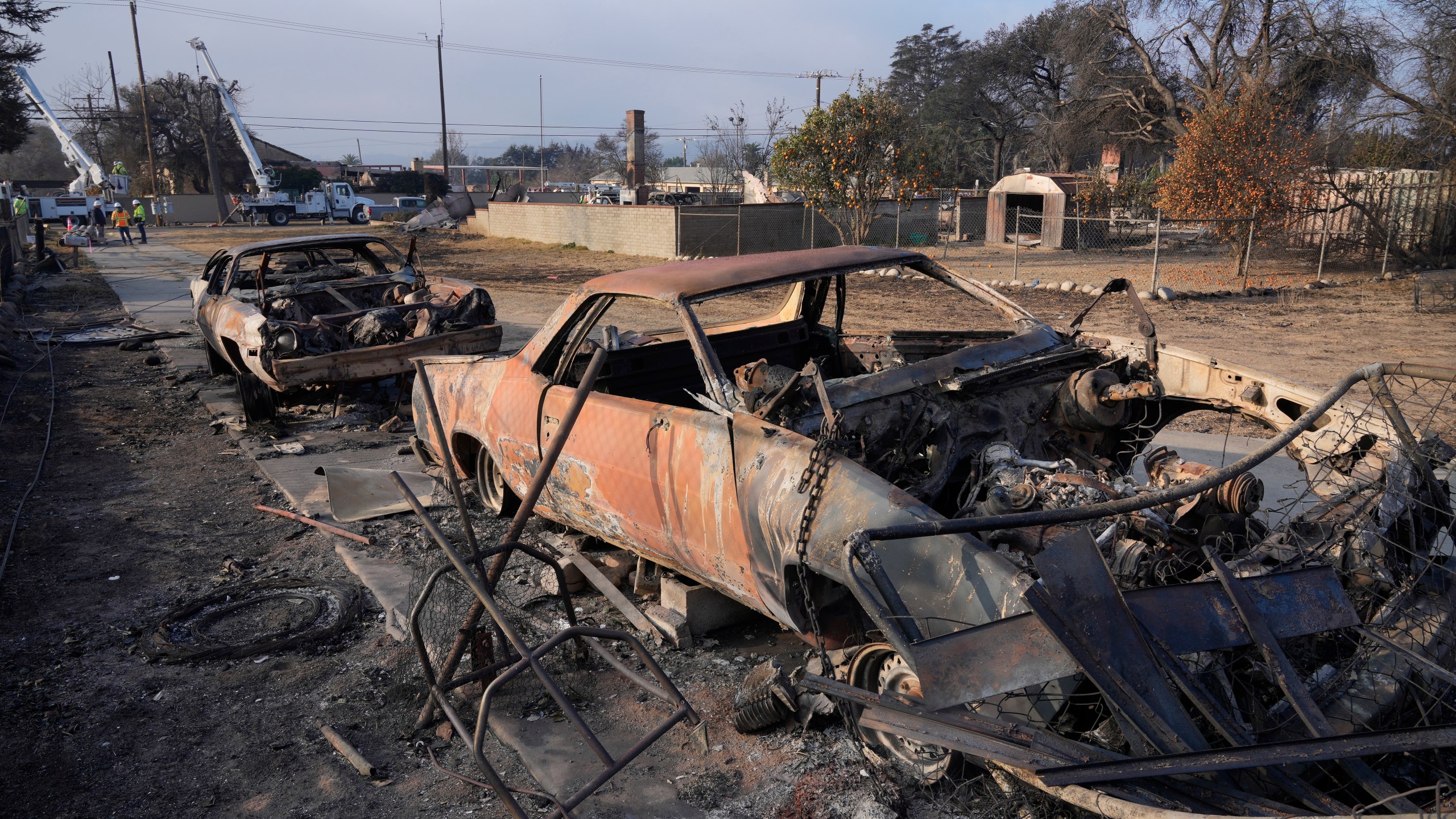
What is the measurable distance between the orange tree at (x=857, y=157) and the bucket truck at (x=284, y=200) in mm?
32150

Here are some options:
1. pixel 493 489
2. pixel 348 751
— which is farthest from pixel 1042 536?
pixel 493 489

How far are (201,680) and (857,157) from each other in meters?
18.3

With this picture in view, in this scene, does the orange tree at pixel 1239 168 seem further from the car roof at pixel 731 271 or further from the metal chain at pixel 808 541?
the metal chain at pixel 808 541

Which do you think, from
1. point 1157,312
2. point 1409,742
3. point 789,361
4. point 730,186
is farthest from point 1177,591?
point 730,186

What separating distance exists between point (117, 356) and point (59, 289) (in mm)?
9779

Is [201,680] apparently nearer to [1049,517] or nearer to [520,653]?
[520,653]

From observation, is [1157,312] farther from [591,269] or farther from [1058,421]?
[591,269]

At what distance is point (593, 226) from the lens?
26.9 meters

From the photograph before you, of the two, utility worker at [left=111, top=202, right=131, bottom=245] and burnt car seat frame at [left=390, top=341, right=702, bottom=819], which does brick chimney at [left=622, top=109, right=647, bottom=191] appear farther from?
burnt car seat frame at [left=390, top=341, right=702, bottom=819]

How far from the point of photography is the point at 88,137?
204 feet

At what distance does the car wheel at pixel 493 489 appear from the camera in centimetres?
521

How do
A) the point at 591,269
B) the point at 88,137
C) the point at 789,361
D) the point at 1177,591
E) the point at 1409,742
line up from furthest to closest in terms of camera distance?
the point at 88,137, the point at 591,269, the point at 789,361, the point at 1177,591, the point at 1409,742

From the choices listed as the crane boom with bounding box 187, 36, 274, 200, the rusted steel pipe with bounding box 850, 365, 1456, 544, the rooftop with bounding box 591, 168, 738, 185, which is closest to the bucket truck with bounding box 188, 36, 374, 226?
the crane boom with bounding box 187, 36, 274, 200

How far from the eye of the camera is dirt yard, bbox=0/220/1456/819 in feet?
10.2
